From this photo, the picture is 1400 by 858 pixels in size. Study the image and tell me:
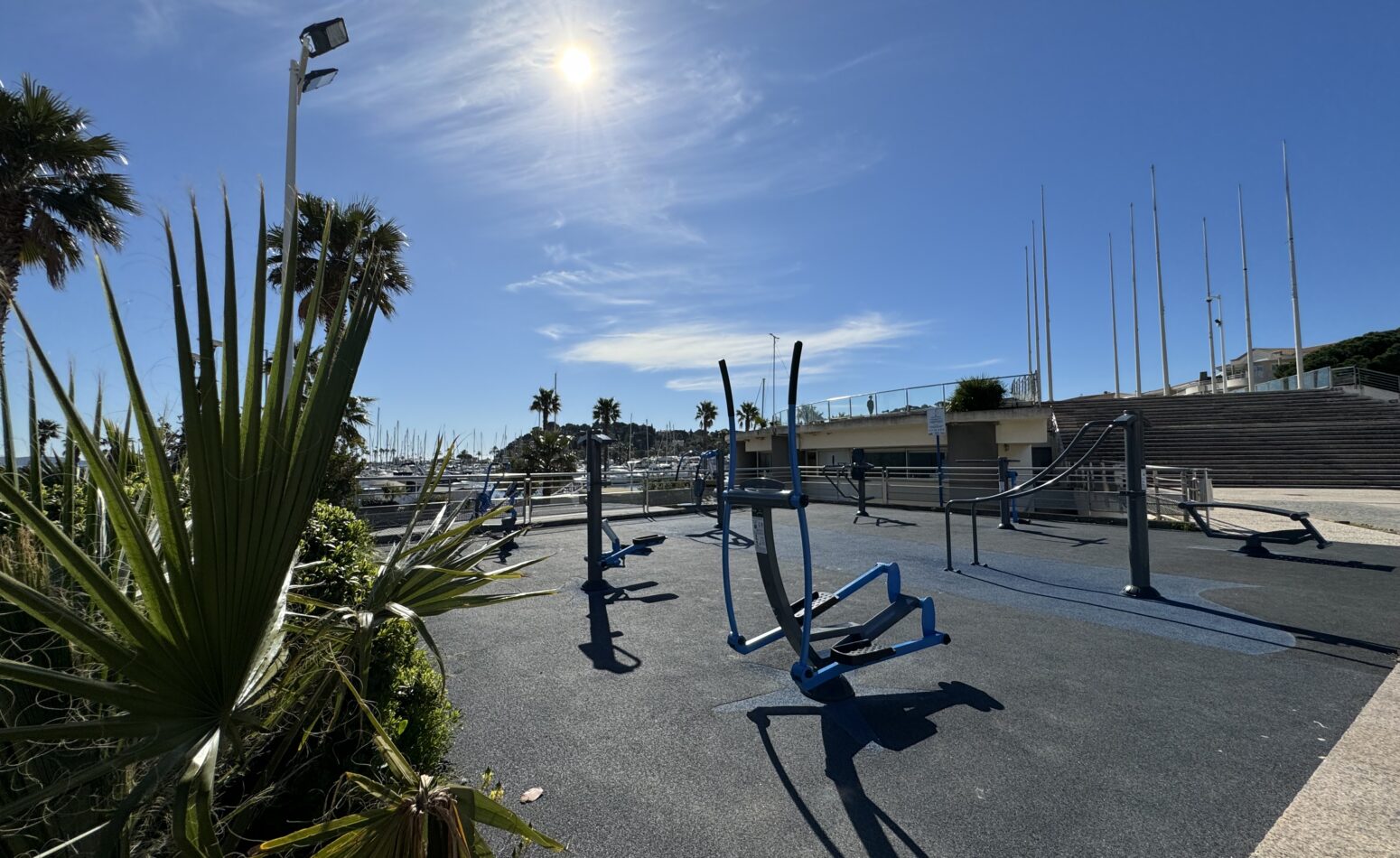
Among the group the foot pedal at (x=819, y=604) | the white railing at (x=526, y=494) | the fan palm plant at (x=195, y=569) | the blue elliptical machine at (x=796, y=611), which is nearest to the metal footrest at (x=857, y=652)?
the blue elliptical machine at (x=796, y=611)

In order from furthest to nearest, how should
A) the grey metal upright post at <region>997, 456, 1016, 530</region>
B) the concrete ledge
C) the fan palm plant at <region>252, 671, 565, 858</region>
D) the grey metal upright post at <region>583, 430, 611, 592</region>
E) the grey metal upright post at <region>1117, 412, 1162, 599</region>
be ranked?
the grey metal upright post at <region>997, 456, 1016, 530</region> → the grey metal upright post at <region>583, 430, 611, 592</region> → the grey metal upright post at <region>1117, 412, 1162, 599</region> → the concrete ledge → the fan palm plant at <region>252, 671, 565, 858</region>

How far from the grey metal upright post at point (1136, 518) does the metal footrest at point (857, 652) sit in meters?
3.72

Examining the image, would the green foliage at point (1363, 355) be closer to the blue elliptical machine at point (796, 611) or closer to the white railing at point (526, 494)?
the white railing at point (526, 494)

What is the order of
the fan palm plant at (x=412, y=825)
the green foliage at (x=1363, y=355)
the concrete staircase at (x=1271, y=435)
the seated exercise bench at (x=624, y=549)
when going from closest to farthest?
the fan palm plant at (x=412, y=825) → the seated exercise bench at (x=624, y=549) → the concrete staircase at (x=1271, y=435) → the green foliage at (x=1363, y=355)

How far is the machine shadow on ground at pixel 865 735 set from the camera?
260cm

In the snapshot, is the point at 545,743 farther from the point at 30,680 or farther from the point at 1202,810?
the point at 1202,810

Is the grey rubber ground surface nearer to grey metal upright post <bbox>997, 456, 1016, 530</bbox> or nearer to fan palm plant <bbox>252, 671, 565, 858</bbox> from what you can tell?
fan palm plant <bbox>252, 671, 565, 858</bbox>

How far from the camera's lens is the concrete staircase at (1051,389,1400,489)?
2138cm

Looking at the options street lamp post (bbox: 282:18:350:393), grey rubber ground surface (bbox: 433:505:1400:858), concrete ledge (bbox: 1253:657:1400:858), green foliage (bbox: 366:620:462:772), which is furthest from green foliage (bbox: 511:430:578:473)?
concrete ledge (bbox: 1253:657:1400:858)

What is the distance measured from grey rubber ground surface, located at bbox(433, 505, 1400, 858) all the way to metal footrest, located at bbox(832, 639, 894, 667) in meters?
0.20

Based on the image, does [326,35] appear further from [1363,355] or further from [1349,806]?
[1363,355]

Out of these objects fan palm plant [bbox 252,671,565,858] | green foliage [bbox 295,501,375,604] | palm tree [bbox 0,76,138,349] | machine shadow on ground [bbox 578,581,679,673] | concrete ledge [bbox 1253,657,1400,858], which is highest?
palm tree [bbox 0,76,138,349]

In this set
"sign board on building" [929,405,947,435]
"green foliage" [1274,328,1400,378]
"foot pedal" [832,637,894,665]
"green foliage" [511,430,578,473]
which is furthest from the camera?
"green foliage" [1274,328,1400,378]

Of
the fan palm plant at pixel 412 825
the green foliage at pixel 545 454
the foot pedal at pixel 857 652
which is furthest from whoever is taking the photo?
the green foliage at pixel 545 454
